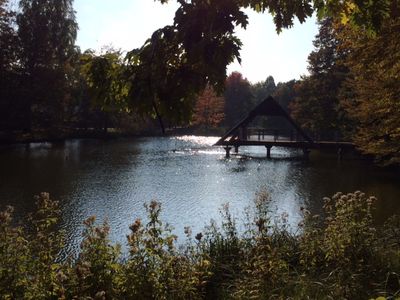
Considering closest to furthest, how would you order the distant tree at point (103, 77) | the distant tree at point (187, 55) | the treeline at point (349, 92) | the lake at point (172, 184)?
the distant tree at point (187, 55) < the distant tree at point (103, 77) < the treeline at point (349, 92) < the lake at point (172, 184)

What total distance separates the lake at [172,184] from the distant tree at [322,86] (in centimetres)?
743

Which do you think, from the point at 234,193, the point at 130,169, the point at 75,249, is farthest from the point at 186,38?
the point at 130,169

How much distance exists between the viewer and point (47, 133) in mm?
43750

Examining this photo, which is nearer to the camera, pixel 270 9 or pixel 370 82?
pixel 270 9

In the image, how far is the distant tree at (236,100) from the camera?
81.4 m

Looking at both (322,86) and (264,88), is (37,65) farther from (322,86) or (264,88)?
(264,88)

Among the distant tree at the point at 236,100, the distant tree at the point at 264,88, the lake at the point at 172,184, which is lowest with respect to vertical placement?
the lake at the point at 172,184

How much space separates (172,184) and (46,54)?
29.1 m

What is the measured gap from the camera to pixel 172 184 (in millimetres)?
19891

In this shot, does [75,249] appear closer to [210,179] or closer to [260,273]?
[260,273]

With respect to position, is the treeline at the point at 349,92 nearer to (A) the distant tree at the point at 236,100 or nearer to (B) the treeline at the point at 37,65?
(A) the distant tree at the point at 236,100

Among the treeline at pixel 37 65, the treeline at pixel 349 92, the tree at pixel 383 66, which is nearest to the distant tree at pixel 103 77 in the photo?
the treeline at pixel 349 92

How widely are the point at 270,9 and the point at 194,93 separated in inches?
54.6

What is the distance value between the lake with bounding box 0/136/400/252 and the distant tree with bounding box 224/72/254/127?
159 feet
